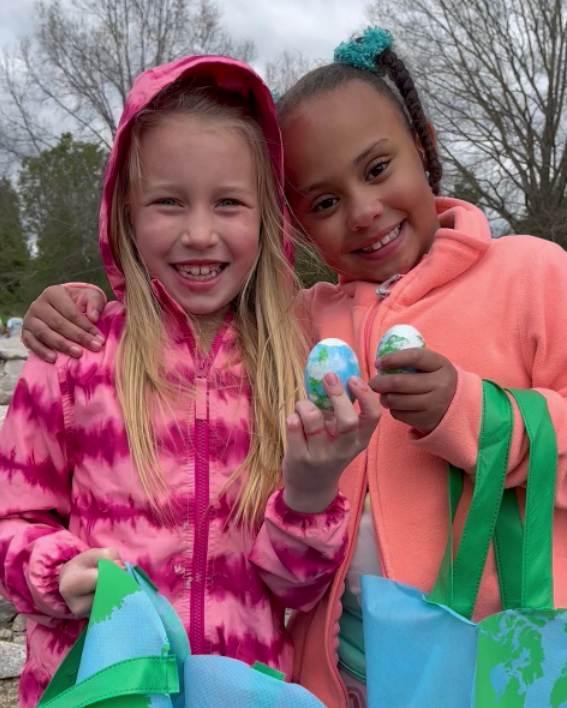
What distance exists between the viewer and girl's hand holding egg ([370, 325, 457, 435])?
5.06 ft

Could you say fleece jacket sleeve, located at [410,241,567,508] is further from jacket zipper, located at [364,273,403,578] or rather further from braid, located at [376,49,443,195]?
braid, located at [376,49,443,195]

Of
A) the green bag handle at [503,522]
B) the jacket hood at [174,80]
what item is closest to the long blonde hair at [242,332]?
the jacket hood at [174,80]

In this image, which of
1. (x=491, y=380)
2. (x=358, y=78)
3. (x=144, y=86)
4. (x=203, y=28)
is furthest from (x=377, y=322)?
(x=203, y=28)

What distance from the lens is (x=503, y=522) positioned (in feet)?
5.27

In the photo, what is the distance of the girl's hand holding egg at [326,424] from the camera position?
145 centimetres

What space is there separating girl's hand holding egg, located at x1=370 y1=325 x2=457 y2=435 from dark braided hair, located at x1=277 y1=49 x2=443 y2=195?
78 cm

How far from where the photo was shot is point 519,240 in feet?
6.09

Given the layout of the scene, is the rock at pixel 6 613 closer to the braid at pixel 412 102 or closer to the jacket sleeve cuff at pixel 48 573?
the jacket sleeve cuff at pixel 48 573

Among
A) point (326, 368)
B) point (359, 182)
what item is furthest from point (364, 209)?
point (326, 368)

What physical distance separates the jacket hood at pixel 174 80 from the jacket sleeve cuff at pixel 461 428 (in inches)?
28.5

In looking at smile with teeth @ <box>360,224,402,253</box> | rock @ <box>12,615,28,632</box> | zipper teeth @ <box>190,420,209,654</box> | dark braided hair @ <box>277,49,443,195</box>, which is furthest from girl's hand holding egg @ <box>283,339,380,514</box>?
rock @ <box>12,615,28,632</box>

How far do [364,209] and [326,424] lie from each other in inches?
25.6

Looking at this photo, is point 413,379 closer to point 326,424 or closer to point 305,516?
point 326,424

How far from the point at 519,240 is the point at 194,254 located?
836 millimetres
